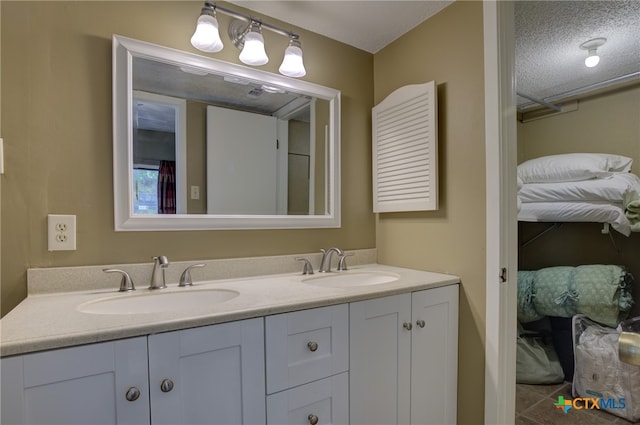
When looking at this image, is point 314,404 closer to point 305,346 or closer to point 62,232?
point 305,346

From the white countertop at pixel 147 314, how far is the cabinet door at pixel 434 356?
0.08 m

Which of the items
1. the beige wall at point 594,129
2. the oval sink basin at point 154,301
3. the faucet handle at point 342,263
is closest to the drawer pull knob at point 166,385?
the oval sink basin at point 154,301

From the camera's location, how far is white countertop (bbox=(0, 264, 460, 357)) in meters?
0.74

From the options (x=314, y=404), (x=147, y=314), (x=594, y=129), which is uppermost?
(x=594, y=129)

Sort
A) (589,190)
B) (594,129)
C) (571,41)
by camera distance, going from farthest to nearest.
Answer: (594,129), (589,190), (571,41)

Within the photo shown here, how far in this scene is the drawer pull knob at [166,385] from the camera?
82cm

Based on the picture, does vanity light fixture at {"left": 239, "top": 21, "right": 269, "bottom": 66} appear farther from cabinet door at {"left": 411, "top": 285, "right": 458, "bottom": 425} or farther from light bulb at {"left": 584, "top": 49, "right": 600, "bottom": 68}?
light bulb at {"left": 584, "top": 49, "right": 600, "bottom": 68}

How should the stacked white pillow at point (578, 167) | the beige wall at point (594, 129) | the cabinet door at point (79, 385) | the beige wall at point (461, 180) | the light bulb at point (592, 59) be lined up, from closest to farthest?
1. the cabinet door at point (79, 385)
2. the beige wall at point (461, 180)
3. the light bulb at point (592, 59)
4. the stacked white pillow at point (578, 167)
5. the beige wall at point (594, 129)

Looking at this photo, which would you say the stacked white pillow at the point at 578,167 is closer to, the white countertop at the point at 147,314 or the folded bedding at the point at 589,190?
the folded bedding at the point at 589,190

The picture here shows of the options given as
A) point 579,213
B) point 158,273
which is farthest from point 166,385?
point 579,213

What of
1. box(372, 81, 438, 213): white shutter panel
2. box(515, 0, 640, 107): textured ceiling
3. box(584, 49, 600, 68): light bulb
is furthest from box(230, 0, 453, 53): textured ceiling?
box(584, 49, 600, 68): light bulb

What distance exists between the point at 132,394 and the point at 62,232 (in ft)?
2.34

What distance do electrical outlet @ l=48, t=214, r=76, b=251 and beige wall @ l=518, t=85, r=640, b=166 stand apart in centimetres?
324

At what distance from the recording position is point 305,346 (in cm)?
105
